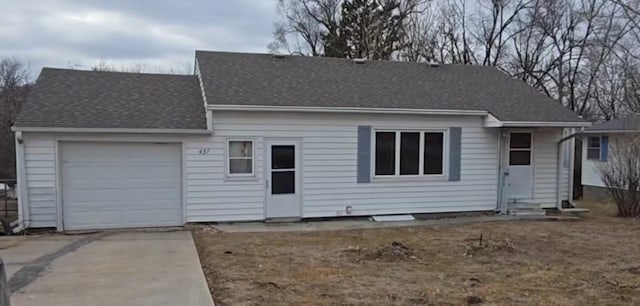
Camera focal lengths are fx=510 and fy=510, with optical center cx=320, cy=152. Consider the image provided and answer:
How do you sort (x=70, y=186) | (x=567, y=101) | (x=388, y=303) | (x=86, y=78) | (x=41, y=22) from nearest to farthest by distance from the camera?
(x=388, y=303) → (x=70, y=186) → (x=86, y=78) → (x=41, y=22) → (x=567, y=101)

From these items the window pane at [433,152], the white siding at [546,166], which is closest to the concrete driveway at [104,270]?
the window pane at [433,152]

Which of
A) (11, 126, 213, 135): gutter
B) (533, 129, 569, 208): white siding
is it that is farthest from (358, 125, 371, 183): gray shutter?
(533, 129, 569, 208): white siding

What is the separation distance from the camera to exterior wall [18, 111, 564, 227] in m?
10.2

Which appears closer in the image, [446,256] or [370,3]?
[446,256]

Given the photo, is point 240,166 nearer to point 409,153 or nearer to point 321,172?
point 321,172

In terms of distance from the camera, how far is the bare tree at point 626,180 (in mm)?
13047

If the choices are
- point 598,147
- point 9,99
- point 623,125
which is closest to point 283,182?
point 623,125

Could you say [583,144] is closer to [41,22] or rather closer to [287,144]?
[287,144]

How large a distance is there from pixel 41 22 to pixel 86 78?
7.44 metres

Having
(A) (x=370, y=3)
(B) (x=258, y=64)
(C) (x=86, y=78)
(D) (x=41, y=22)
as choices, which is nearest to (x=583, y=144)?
(A) (x=370, y=3)

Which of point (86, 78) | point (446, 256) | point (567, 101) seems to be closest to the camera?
point (446, 256)

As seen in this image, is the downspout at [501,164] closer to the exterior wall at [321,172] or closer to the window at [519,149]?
the exterior wall at [321,172]

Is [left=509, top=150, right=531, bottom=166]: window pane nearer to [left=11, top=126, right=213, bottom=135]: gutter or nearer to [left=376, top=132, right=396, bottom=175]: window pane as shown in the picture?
[left=376, top=132, right=396, bottom=175]: window pane

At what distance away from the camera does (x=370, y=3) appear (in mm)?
29297
